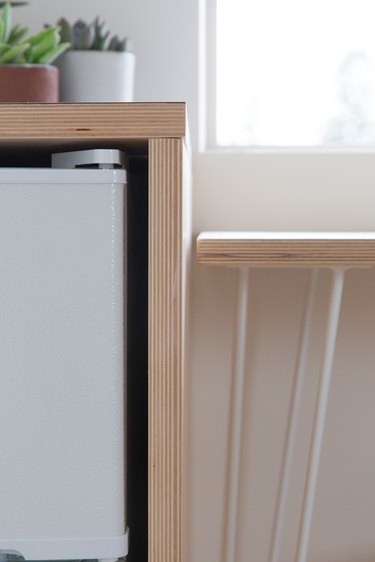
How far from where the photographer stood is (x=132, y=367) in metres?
1.05

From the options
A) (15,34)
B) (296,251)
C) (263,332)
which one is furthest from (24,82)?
(263,332)

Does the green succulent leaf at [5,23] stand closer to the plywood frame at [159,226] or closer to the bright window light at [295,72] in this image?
the plywood frame at [159,226]

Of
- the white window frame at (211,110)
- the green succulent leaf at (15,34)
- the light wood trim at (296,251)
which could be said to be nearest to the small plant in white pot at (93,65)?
the green succulent leaf at (15,34)

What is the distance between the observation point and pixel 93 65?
1.32m

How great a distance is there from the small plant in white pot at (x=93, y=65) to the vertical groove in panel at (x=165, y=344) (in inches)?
20.1

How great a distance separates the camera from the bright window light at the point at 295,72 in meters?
1.61

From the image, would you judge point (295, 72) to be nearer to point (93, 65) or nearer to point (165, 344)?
point (93, 65)

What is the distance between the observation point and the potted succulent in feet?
3.76

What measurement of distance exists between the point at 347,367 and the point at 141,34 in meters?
0.72

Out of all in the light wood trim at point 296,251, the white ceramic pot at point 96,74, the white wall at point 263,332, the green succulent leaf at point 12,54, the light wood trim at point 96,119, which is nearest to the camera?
the light wood trim at point 96,119

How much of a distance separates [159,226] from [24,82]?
0.43 meters

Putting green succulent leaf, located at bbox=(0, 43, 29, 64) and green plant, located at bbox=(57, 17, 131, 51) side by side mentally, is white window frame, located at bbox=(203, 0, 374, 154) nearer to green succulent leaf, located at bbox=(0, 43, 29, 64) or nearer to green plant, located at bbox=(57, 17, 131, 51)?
green plant, located at bbox=(57, 17, 131, 51)

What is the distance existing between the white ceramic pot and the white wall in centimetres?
13

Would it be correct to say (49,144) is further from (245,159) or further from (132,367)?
(245,159)
